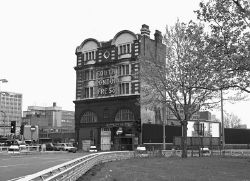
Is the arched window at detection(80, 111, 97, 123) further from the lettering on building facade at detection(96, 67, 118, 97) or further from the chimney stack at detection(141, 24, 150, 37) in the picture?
the chimney stack at detection(141, 24, 150, 37)

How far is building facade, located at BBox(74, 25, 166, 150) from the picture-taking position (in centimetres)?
6825

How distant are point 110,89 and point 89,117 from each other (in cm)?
682

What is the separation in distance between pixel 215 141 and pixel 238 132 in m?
34.4

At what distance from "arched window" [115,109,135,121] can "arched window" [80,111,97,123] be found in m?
5.39

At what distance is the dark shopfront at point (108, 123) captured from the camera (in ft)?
222

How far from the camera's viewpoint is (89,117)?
7444cm

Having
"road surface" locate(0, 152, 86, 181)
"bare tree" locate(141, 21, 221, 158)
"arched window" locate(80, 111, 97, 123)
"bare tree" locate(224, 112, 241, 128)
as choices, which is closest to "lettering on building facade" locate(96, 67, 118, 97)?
"arched window" locate(80, 111, 97, 123)

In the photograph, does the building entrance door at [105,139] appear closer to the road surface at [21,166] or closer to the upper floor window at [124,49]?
the upper floor window at [124,49]

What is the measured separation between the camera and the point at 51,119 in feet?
595

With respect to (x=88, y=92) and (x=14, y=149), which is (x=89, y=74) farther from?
(x=14, y=149)

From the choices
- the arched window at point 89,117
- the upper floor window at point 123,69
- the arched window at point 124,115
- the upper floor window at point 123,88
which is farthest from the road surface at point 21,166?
the arched window at point 89,117

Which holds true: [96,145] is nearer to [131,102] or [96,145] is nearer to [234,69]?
[131,102]

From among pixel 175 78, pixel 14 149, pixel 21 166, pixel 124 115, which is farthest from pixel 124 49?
pixel 21 166

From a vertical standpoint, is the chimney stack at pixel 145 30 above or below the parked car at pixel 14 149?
above
